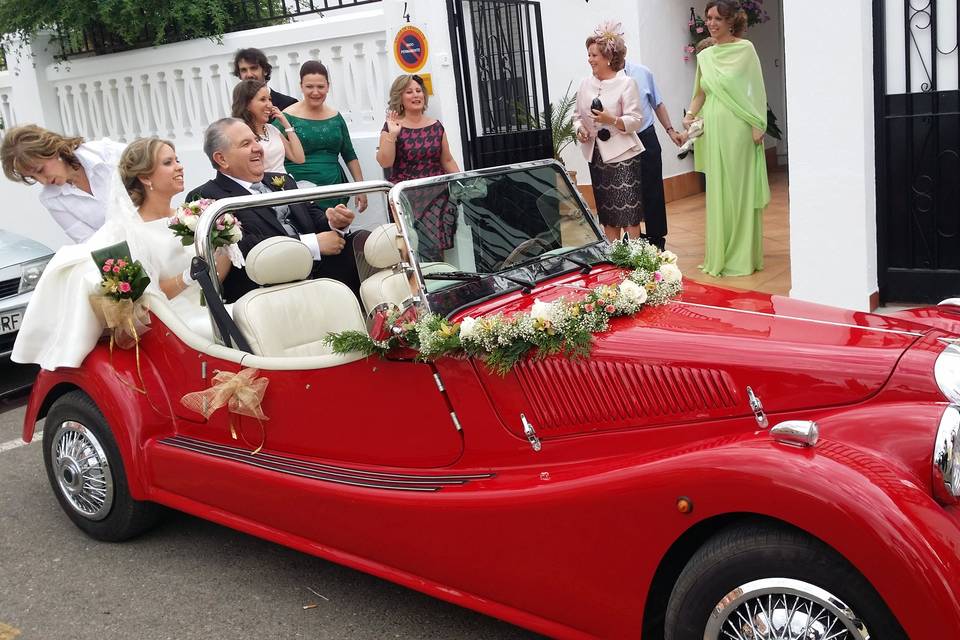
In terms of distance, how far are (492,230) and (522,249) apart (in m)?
0.14

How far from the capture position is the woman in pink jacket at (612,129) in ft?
23.1

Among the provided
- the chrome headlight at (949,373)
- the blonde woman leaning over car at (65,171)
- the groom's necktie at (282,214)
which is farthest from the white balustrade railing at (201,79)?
the chrome headlight at (949,373)

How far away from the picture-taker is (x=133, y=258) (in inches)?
167

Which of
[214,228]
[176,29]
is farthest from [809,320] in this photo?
[176,29]

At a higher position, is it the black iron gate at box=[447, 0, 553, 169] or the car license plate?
the black iron gate at box=[447, 0, 553, 169]

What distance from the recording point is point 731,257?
303 inches

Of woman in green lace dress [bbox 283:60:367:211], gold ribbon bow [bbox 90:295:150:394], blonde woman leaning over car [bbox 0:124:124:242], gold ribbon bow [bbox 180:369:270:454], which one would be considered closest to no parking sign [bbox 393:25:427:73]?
woman in green lace dress [bbox 283:60:367:211]

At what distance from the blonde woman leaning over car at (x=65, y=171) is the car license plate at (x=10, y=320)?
1.33 meters

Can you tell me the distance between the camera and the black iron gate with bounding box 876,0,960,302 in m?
5.79

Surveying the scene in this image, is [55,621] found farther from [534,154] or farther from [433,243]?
[534,154]

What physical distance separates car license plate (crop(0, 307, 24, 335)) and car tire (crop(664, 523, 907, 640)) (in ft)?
19.6

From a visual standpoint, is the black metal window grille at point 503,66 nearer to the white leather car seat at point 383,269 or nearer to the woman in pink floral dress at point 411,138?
the woman in pink floral dress at point 411,138

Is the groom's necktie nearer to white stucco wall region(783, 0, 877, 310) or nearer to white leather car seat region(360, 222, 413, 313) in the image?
white leather car seat region(360, 222, 413, 313)

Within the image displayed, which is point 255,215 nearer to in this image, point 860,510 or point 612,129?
point 860,510
